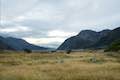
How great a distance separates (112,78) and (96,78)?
54.0 inches

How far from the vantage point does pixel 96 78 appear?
22.5m

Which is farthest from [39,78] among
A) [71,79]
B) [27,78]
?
[71,79]

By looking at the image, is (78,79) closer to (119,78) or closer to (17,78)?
(119,78)

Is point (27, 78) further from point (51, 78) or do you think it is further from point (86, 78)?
point (86, 78)

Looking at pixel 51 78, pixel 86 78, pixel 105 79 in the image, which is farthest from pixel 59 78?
pixel 105 79

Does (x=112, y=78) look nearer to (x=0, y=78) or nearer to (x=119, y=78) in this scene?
(x=119, y=78)

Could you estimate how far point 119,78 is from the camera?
2272 cm

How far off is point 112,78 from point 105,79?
100 centimetres

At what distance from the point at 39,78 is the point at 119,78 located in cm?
658

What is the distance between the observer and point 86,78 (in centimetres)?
2295

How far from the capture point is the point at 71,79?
2247cm

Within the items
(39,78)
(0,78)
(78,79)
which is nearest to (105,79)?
(78,79)

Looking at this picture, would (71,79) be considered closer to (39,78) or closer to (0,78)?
(39,78)

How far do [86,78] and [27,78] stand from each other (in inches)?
192
